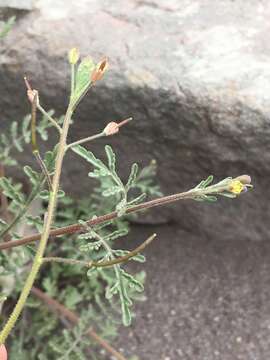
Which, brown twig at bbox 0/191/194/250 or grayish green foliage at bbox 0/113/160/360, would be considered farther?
grayish green foliage at bbox 0/113/160/360

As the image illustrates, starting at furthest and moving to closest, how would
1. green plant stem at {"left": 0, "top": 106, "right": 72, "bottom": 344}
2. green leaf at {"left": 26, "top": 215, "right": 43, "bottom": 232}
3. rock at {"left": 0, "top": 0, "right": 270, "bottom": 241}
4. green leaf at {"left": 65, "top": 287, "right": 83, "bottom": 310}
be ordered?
green leaf at {"left": 65, "top": 287, "right": 83, "bottom": 310} → rock at {"left": 0, "top": 0, "right": 270, "bottom": 241} → green leaf at {"left": 26, "top": 215, "right": 43, "bottom": 232} → green plant stem at {"left": 0, "top": 106, "right": 72, "bottom": 344}

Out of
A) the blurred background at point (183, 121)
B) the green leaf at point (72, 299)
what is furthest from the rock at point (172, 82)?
the green leaf at point (72, 299)

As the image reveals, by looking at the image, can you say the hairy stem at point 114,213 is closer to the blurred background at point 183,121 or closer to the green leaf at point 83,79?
the green leaf at point 83,79

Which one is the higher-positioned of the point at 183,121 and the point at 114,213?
the point at 114,213

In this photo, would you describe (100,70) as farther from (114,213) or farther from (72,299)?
(72,299)

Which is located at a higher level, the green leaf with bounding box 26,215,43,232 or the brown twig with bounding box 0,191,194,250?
the brown twig with bounding box 0,191,194,250

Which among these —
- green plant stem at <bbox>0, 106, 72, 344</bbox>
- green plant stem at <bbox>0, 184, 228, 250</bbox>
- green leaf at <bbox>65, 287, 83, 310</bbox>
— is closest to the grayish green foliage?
green leaf at <bbox>65, 287, 83, 310</bbox>

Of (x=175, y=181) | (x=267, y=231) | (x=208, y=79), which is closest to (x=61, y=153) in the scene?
(x=208, y=79)

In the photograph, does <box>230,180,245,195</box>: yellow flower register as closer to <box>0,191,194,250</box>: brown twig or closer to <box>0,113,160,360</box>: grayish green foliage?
<box>0,191,194,250</box>: brown twig

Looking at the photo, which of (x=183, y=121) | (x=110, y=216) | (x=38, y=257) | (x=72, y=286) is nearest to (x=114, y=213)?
(x=110, y=216)
